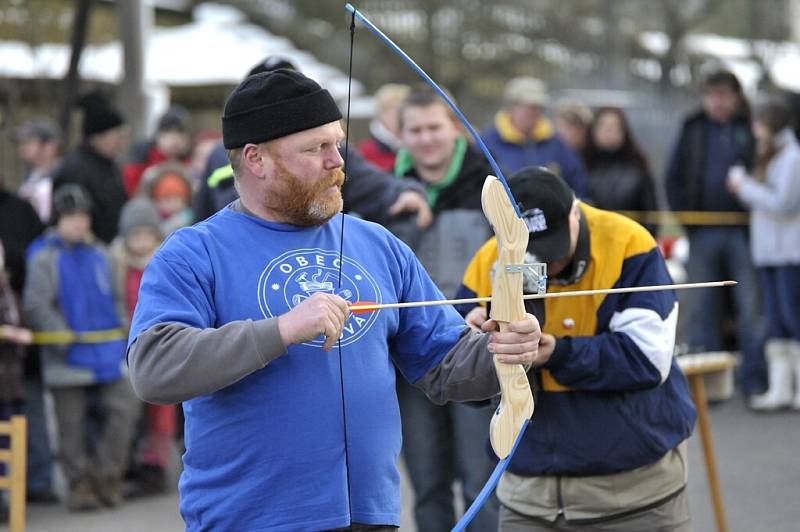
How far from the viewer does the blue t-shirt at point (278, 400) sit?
9.71ft

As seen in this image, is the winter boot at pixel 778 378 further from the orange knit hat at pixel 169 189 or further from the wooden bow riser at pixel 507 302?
the wooden bow riser at pixel 507 302

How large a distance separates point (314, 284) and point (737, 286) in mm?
6525

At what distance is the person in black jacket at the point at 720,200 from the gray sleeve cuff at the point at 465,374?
19.7ft

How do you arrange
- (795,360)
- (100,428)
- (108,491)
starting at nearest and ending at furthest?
1. (108,491)
2. (100,428)
3. (795,360)

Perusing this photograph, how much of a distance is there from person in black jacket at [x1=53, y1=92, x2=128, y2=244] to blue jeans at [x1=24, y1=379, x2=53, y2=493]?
1117 millimetres

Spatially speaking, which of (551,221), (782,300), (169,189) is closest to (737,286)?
(782,300)

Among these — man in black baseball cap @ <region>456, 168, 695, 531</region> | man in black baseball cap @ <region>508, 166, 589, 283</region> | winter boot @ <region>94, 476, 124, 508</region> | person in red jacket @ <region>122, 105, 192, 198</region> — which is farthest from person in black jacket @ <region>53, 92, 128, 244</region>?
man in black baseball cap @ <region>508, 166, 589, 283</region>

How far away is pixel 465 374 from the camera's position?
3.19 meters

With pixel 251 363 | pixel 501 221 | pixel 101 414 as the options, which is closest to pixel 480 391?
pixel 501 221

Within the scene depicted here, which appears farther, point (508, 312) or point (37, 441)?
point (37, 441)

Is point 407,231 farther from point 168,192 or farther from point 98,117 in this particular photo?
point 98,117

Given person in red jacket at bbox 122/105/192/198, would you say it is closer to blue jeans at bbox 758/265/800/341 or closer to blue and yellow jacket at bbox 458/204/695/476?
blue jeans at bbox 758/265/800/341

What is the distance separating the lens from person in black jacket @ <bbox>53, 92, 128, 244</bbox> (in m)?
8.28

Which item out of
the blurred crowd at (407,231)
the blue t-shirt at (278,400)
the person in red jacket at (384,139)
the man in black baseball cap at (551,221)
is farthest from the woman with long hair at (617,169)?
the blue t-shirt at (278,400)
